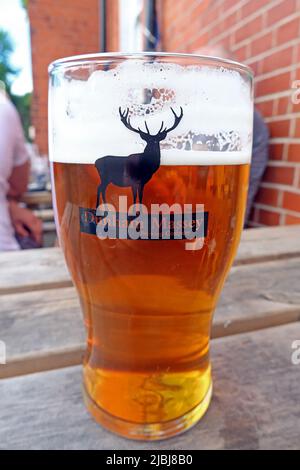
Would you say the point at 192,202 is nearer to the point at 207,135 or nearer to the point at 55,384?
the point at 207,135

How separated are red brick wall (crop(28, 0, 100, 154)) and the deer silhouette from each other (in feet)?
17.4

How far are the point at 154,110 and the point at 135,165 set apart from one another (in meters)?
0.05

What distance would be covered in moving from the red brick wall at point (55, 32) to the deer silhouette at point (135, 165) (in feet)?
17.4

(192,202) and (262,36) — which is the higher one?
(262,36)

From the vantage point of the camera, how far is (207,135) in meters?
0.34

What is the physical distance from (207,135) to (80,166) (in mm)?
122

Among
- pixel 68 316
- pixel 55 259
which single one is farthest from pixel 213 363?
pixel 55 259

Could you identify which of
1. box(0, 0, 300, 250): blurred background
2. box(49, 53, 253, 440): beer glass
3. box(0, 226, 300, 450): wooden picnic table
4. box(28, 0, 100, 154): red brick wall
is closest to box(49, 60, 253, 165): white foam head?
box(49, 53, 253, 440): beer glass

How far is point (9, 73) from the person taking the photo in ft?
48.3

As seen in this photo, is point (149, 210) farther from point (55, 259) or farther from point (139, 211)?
point (55, 259)

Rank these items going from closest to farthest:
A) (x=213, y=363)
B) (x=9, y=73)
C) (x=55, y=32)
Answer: (x=213, y=363)
(x=55, y=32)
(x=9, y=73)

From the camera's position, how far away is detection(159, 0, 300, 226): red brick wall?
147cm

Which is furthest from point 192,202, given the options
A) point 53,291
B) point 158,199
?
point 53,291

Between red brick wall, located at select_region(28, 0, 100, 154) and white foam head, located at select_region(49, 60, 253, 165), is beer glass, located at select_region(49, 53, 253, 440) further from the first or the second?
red brick wall, located at select_region(28, 0, 100, 154)
